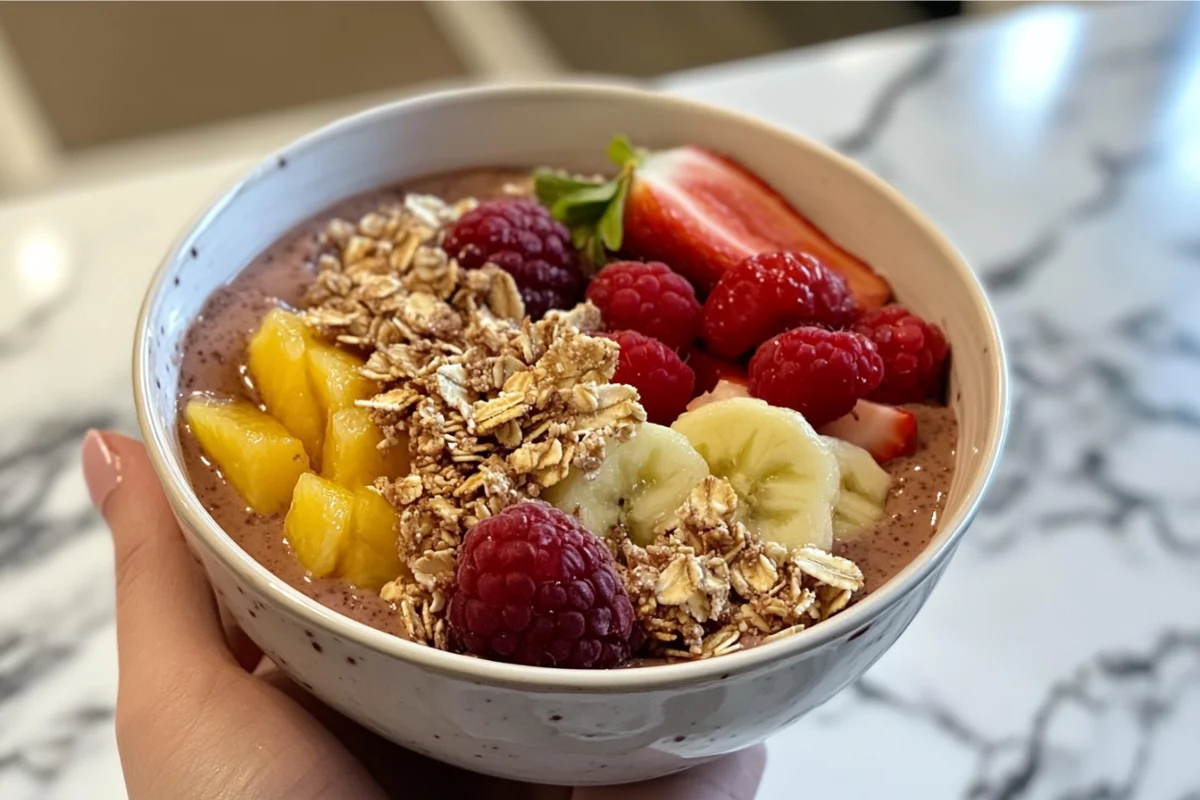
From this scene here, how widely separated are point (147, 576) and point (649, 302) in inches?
19.4

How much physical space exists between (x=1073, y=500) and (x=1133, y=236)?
52 cm

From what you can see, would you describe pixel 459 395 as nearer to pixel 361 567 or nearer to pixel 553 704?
pixel 361 567

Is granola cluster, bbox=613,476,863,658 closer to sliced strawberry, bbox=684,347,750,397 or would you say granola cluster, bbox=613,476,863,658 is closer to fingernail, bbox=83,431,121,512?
sliced strawberry, bbox=684,347,750,397

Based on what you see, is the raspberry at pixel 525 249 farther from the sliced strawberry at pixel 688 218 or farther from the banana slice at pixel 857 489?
the banana slice at pixel 857 489

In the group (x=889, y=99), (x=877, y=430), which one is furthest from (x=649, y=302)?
(x=889, y=99)

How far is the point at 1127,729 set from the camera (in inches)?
44.9

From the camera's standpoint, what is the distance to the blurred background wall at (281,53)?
2732 millimetres

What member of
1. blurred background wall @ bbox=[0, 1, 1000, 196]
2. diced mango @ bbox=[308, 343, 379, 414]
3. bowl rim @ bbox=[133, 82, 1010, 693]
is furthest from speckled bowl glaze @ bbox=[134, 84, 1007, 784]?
blurred background wall @ bbox=[0, 1, 1000, 196]

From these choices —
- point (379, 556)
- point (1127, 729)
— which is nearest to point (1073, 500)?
point (1127, 729)

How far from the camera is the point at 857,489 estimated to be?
820 millimetres

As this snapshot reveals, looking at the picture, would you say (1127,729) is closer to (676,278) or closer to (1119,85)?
(676,278)

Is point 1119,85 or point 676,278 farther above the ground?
point 676,278

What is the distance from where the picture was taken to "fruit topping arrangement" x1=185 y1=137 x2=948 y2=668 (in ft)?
2.33

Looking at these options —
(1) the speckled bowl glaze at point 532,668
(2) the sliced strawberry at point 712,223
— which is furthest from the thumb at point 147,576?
(2) the sliced strawberry at point 712,223
